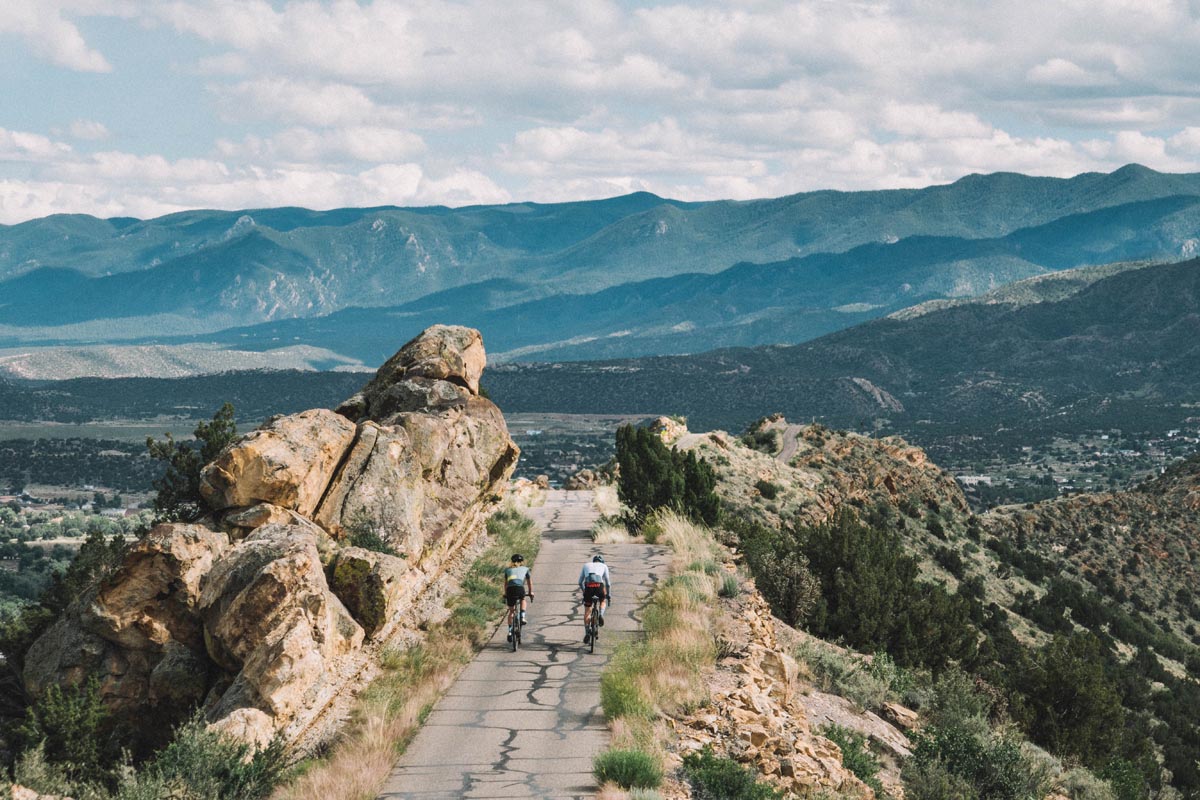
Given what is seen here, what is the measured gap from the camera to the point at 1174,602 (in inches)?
2436

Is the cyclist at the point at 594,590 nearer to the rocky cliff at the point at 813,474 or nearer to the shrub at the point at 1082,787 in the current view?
the shrub at the point at 1082,787

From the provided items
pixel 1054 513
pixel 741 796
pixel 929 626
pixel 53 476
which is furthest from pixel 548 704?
pixel 53 476

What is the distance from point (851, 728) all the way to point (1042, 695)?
9.30 m

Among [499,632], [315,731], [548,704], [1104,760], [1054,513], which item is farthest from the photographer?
[1054,513]

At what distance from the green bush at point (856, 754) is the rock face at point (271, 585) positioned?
608 cm

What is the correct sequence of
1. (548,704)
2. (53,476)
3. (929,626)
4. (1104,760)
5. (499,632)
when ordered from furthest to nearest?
(53,476) → (929,626) → (1104,760) → (499,632) → (548,704)

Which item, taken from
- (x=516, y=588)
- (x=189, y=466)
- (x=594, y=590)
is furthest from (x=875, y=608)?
(x=189, y=466)

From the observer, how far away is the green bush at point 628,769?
1285 cm

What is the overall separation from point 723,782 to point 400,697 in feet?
15.5

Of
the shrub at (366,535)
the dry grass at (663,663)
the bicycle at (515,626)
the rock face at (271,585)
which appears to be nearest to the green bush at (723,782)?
the dry grass at (663,663)

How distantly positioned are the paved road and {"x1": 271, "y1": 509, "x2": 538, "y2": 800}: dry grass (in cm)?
20

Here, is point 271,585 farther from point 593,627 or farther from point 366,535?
point 593,627

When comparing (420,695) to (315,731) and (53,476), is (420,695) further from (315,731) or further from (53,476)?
(53,476)

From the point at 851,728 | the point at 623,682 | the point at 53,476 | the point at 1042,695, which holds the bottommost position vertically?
the point at 53,476
